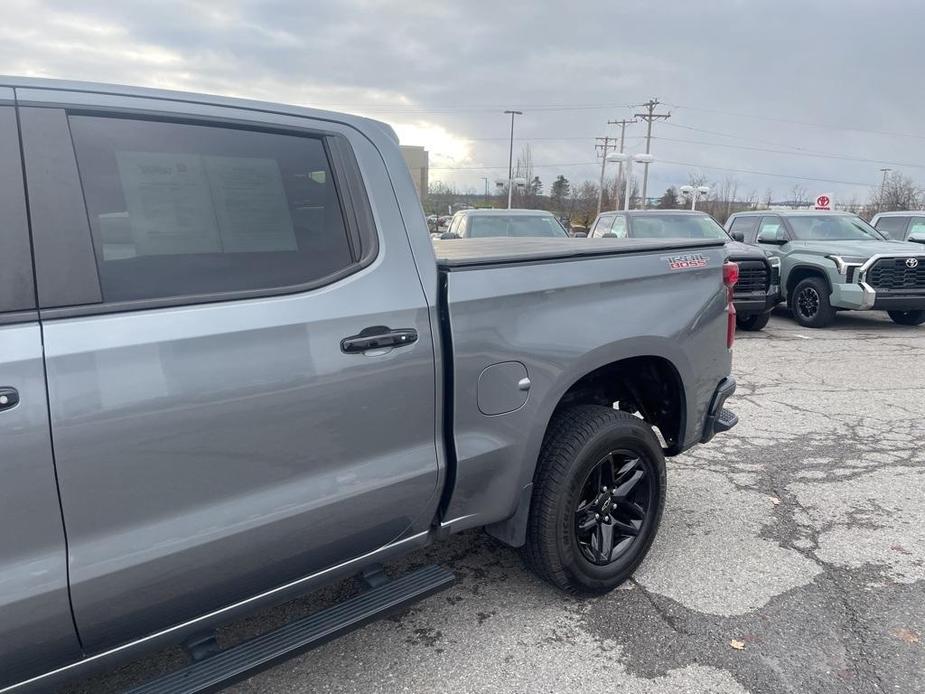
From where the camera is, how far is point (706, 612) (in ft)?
9.44

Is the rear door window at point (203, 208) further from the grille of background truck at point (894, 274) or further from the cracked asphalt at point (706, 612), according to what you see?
the grille of background truck at point (894, 274)

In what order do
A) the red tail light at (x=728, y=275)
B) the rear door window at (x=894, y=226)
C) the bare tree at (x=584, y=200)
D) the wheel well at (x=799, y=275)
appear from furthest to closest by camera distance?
the bare tree at (x=584, y=200) → the rear door window at (x=894, y=226) → the wheel well at (x=799, y=275) → the red tail light at (x=728, y=275)

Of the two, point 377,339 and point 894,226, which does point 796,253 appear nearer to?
point 894,226

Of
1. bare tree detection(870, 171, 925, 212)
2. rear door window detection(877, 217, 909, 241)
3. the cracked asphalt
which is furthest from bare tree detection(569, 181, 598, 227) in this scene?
the cracked asphalt

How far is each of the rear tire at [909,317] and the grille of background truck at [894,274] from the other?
125 centimetres

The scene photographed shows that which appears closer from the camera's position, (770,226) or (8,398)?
(8,398)

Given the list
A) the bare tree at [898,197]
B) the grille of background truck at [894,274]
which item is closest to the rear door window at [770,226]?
the grille of background truck at [894,274]

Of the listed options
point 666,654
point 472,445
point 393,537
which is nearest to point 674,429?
point 666,654

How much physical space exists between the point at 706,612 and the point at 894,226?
13414mm

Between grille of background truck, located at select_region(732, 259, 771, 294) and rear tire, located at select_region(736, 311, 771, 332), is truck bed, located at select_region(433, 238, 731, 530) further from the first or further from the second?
rear tire, located at select_region(736, 311, 771, 332)

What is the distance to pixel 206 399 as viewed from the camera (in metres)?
1.78

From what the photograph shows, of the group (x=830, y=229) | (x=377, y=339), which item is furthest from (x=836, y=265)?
(x=377, y=339)

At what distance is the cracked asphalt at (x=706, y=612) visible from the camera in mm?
2480

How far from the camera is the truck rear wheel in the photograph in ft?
8.99
